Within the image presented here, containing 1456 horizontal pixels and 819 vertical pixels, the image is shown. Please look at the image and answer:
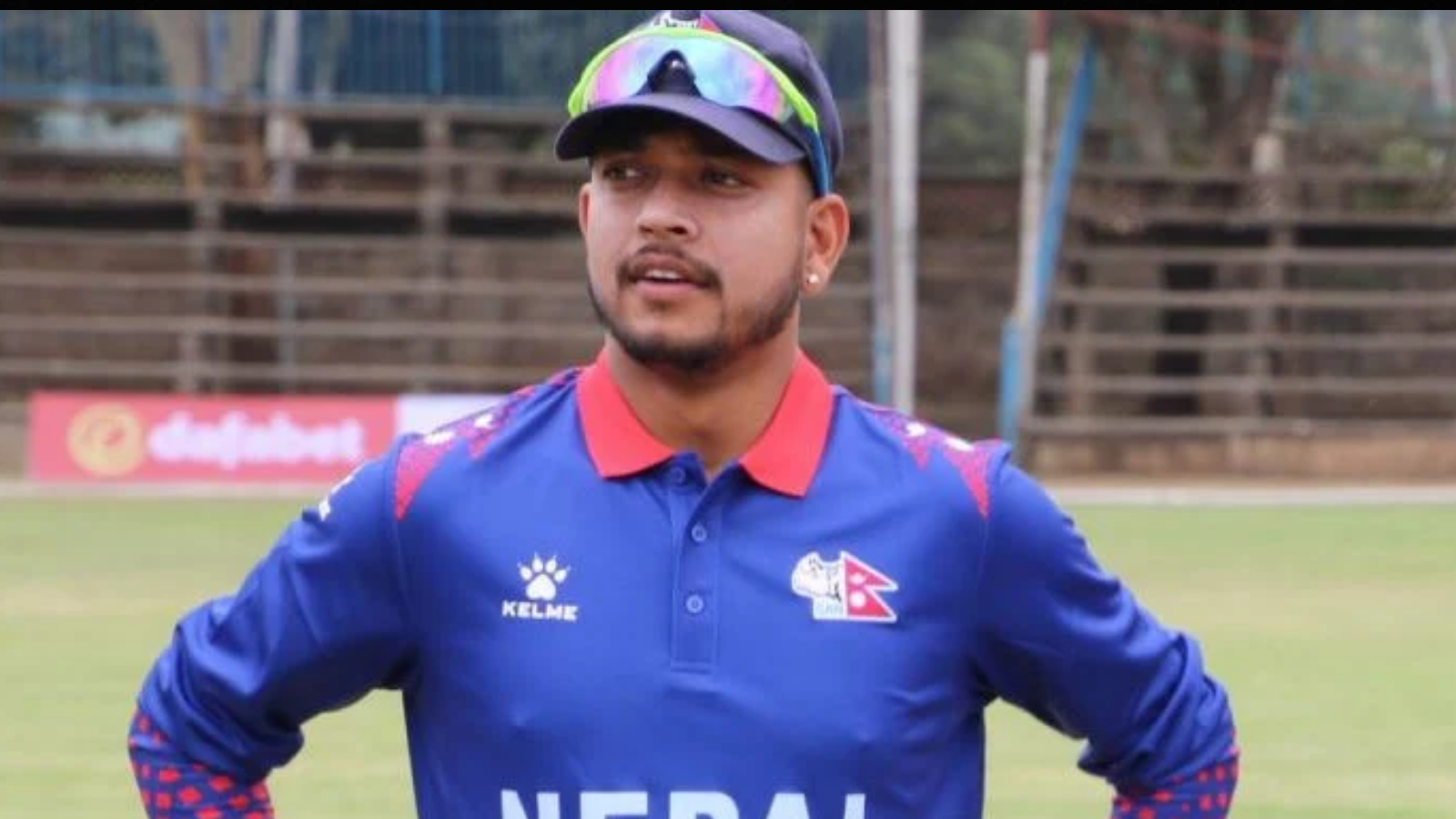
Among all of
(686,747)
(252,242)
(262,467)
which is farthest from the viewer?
(252,242)

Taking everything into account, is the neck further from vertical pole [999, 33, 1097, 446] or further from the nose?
vertical pole [999, 33, 1097, 446]

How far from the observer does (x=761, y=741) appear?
3428mm

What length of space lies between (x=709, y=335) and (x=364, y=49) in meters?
27.3

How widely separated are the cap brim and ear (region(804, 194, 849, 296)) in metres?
0.13

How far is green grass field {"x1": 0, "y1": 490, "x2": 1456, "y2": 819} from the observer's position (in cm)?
992

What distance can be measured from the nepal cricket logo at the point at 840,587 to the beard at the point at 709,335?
24 cm

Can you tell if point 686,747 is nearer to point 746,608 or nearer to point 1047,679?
point 746,608

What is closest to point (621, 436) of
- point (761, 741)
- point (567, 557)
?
point (567, 557)

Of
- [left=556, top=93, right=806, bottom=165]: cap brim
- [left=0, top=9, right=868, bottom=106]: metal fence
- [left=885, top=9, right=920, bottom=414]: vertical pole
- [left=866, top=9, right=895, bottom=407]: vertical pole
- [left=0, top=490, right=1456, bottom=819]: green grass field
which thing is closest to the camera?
[left=556, top=93, right=806, bottom=165]: cap brim

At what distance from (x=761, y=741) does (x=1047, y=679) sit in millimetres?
373

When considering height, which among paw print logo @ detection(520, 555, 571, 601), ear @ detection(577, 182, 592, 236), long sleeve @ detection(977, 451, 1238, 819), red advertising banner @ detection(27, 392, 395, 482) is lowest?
red advertising banner @ detection(27, 392, 395, 482)

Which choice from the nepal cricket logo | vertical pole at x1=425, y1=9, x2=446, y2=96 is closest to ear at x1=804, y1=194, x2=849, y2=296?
the nepal cricket logo

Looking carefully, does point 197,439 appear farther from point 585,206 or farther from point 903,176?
point 585,206

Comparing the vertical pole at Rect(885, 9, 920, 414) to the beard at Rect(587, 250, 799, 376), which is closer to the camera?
the beard at Rect(587, 250, 799, 376)
